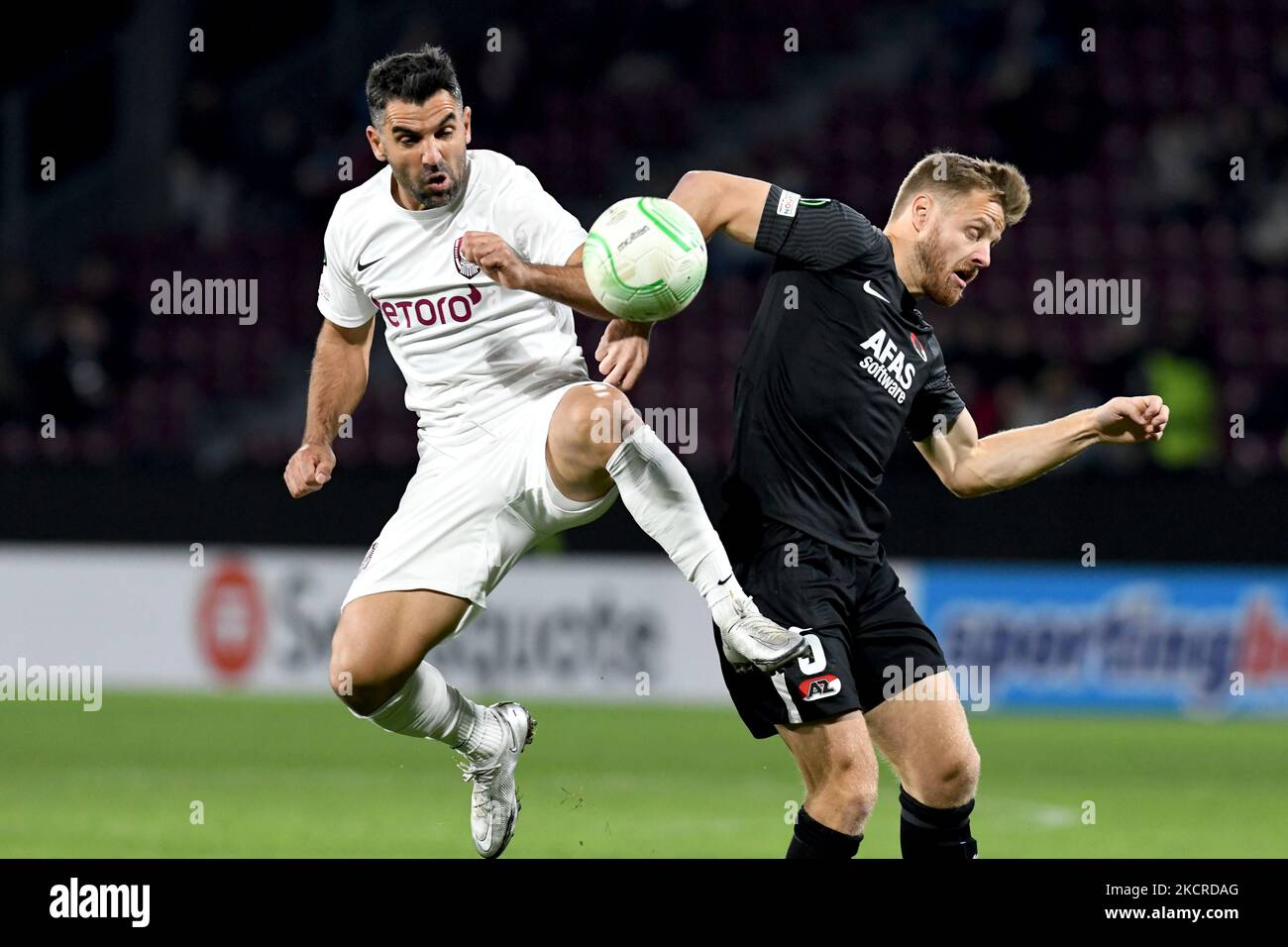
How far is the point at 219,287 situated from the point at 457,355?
39.8ft

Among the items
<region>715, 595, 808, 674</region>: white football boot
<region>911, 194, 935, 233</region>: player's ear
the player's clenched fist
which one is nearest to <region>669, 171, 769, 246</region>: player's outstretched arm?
<region>911, 194, 935, 233</region>: player's ear

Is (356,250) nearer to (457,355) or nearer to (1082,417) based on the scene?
(457,355)

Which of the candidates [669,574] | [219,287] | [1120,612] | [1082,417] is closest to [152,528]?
[669,574]

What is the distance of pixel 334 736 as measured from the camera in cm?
1184

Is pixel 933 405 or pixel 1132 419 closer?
pixel 1132 419

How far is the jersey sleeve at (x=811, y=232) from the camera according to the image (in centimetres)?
572

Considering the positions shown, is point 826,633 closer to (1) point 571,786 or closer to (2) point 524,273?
(2) point 524,273

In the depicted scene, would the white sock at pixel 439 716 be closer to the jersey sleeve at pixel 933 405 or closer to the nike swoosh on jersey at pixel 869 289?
the jersey sleeve at pixel 933 405

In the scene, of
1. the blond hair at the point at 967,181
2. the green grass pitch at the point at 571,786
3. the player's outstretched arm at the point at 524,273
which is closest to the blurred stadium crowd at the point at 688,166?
the green grass pitch at the point at 571,786

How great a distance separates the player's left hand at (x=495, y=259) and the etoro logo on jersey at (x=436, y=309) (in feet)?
2.18

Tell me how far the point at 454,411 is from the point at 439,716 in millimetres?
1080

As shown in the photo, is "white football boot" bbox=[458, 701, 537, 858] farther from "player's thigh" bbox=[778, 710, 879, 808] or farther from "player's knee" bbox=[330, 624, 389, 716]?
"player's thigh" bbox=[778, 710, 879, 808]

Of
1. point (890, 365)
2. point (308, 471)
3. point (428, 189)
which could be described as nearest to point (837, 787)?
point (890, 365)

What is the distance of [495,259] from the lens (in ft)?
18.4
